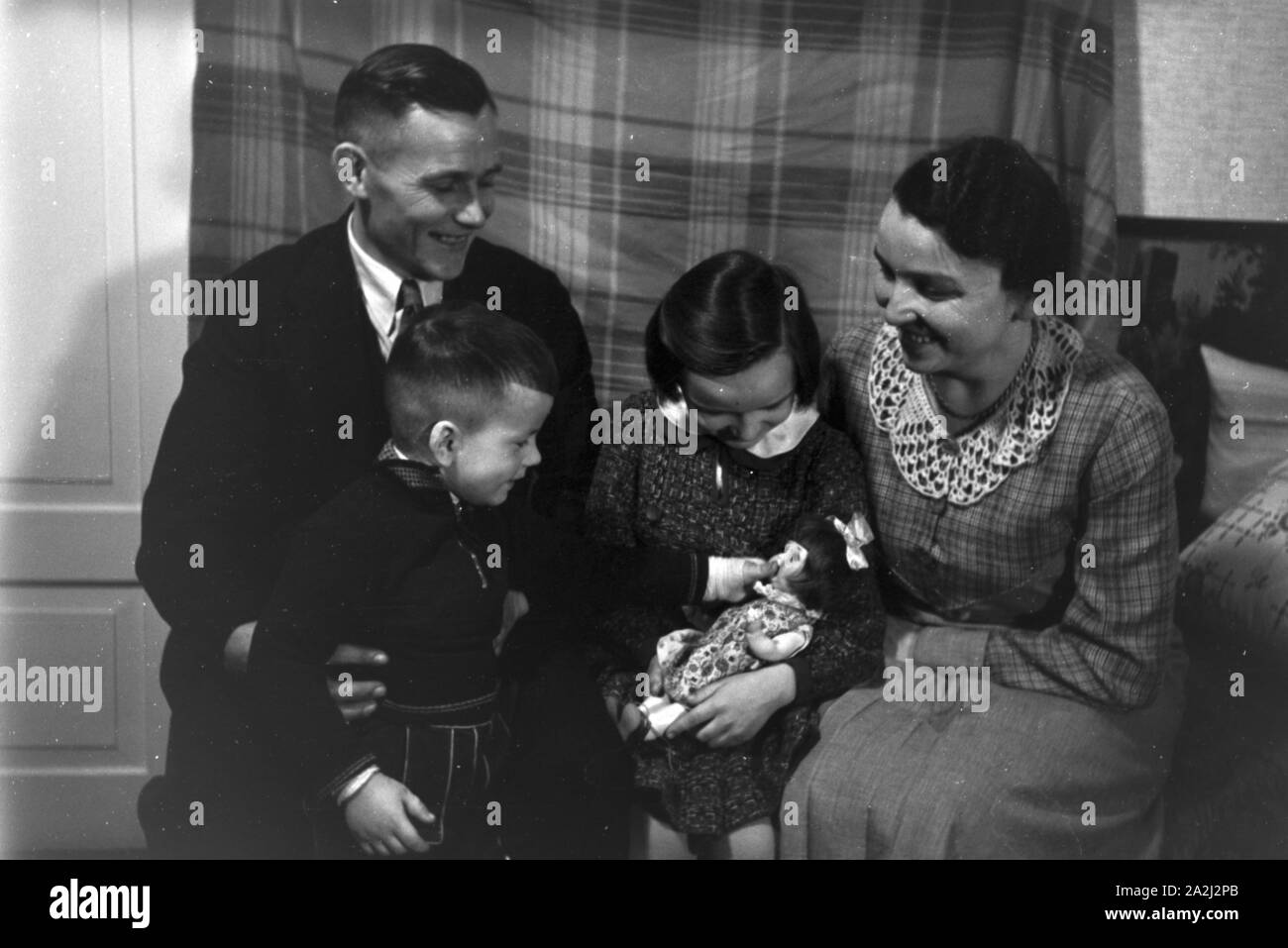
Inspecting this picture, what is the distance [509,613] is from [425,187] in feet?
1.94

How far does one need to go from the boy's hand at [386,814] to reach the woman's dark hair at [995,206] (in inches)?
41.2

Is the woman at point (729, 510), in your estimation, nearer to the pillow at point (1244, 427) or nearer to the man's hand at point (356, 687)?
the man's hand at point (356, 687)

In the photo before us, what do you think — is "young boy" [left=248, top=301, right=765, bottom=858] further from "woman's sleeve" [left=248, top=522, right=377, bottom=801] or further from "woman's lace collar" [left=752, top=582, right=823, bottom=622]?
"woman's lace collar" [left=752, top=582, right=823, bottom=622]

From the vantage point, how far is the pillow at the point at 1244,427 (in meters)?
1.92

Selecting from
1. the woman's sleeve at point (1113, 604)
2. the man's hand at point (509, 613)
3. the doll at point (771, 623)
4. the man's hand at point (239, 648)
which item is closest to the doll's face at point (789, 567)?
the doll at point (771, 623)

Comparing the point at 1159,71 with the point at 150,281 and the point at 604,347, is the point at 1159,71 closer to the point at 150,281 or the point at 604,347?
the point at 604,347

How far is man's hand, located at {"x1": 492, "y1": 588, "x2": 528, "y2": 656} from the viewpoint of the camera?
176 cm

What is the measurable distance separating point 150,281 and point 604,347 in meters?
0.64

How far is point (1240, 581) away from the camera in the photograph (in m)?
1.89

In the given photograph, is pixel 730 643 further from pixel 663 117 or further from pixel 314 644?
pixel 663 117

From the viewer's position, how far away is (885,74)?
180 centimetres

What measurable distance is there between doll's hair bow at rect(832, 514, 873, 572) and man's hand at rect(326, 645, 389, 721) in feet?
2.11

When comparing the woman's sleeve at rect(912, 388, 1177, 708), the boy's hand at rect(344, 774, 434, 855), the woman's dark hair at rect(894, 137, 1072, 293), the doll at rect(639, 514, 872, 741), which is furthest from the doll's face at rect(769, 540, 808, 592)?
the boy's hand at rect(344, 774, 434, 855)
